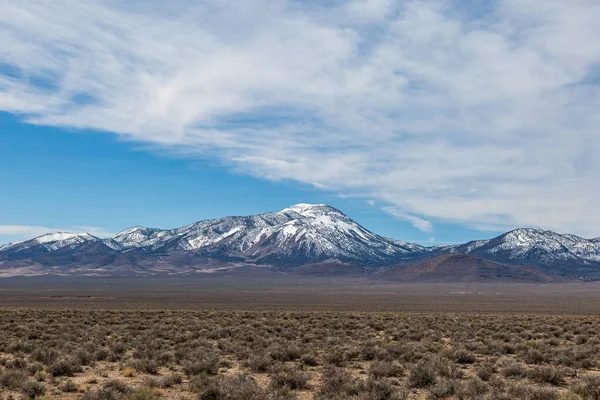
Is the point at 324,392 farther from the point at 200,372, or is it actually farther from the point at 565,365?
the point at 565,365

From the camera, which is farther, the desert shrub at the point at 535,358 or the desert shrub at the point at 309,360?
the desert shrub at the point at 535,358

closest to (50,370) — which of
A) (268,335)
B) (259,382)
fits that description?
(259,382)

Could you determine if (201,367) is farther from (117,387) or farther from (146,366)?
(117,387)

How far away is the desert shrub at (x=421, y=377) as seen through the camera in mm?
15086

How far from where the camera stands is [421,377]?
1518 cm

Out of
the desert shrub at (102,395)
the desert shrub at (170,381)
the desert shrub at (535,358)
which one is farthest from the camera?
the desert shrub at (535,358)

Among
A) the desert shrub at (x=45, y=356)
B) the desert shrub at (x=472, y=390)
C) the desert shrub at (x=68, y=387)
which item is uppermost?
the desert shrub at (x=472, y=390)

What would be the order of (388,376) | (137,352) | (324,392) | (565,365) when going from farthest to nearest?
(137,352) < (565,365) < (388,376) < (324,392)

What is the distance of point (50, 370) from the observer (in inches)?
648

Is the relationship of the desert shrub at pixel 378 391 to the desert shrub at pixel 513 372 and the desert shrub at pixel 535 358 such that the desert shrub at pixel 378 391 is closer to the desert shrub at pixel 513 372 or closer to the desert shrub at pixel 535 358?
the desert shrub at pixel 513 372

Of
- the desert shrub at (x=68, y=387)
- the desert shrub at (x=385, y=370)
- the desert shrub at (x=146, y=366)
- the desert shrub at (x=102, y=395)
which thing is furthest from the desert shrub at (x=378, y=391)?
the desert shrub at (x=68, y=387)

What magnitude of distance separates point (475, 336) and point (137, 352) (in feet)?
54.4

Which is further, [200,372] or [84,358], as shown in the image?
[84,358]

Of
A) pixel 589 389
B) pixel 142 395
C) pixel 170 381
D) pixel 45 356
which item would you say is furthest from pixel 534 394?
pixel 45 356
